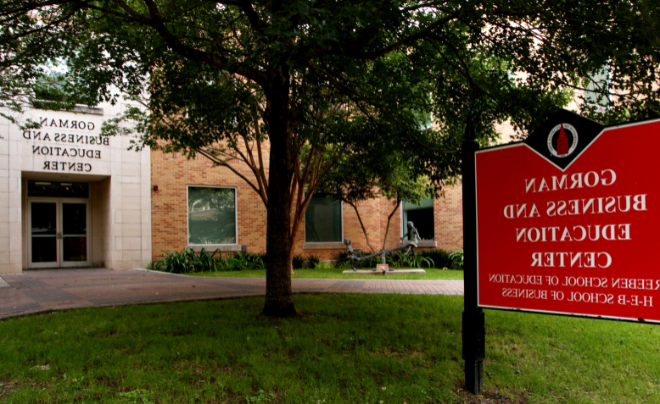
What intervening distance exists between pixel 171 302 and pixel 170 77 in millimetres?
3869

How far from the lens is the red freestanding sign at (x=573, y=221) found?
3.29 m

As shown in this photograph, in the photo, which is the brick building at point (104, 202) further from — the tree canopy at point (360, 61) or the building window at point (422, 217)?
the tree canopy at point (360, 61)

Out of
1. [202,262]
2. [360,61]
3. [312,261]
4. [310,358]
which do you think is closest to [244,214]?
[202,262]

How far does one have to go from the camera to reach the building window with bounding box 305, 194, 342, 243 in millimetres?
19172

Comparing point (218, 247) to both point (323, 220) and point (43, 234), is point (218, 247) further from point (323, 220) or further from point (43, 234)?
point (43, 234)

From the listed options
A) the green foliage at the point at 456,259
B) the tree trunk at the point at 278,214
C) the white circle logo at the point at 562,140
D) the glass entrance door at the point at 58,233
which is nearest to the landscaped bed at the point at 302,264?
the green foliage at the point at 456,259

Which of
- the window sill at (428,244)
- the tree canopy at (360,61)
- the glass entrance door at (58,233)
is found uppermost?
the tree canopy at (360,61)

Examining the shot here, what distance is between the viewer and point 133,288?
10.6 metres

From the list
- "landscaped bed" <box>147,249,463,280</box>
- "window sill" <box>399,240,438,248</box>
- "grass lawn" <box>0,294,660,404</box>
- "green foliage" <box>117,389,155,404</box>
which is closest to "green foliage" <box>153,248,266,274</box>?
"landscaped bed" <box>147,249,463,280</box>

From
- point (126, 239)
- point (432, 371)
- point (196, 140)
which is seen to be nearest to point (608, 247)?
point (432, 371)

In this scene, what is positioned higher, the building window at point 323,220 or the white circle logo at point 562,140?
the white circle logo at point 562,140

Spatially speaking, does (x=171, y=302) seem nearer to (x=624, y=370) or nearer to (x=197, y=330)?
(x=197, y=330)

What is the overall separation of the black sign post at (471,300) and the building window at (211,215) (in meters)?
14.4

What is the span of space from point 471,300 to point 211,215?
47.8 ft
